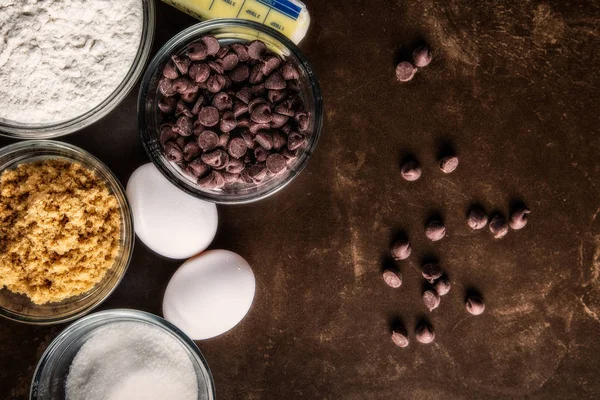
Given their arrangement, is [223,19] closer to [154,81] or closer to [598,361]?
[154,81]

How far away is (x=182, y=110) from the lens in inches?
40.0

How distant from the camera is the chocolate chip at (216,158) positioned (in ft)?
3.27

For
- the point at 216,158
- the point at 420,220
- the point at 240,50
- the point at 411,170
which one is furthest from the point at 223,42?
the point at 420,220

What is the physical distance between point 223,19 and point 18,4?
0.41 metres

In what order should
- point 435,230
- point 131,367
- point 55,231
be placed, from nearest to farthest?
point 55,231
point 131,367
point 435,230

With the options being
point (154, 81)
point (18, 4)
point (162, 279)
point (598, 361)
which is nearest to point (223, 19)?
point (154, 81)

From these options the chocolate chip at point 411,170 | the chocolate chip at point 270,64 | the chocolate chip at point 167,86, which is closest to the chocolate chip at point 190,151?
the chocolate chip at point 167,86

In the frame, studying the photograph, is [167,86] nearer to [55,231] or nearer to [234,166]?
[234,166]

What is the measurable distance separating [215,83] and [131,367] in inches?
26.0

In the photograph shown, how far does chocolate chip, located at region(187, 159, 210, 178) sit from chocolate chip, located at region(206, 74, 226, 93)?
0.51 feet

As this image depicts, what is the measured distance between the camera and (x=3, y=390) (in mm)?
1199

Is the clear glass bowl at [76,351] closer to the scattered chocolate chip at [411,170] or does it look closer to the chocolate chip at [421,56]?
the scattered chocolate chip at [411,170]

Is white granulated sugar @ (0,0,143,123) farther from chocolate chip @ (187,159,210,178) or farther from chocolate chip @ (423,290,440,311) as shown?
chocolate chip @ (423,290,440,311)

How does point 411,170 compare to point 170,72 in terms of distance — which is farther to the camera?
point 411,170
